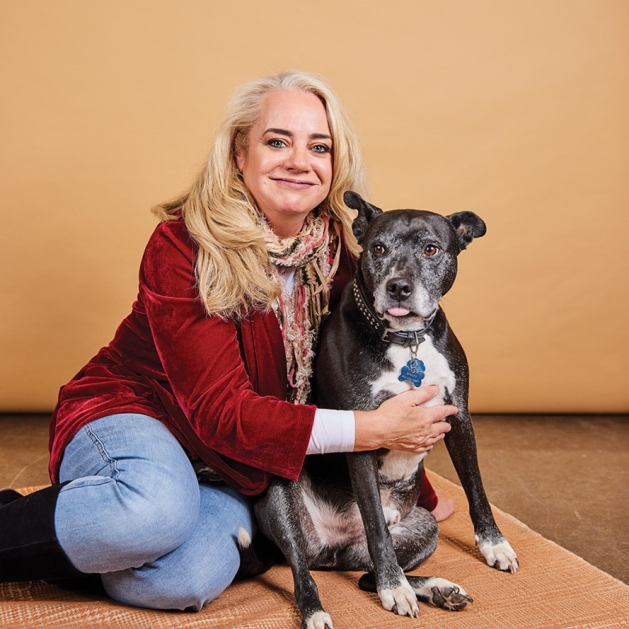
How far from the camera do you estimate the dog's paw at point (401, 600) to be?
79.1 inches

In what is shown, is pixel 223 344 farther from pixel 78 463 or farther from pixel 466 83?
pixel 466 83

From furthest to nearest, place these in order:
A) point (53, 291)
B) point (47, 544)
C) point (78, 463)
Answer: point (53, 291) → point (78, 463) → point (47, 544)

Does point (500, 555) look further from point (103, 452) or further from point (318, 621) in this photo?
point (103, 452)

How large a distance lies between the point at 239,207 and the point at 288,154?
213 millimetres

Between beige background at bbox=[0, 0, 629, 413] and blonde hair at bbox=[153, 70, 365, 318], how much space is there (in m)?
1.32

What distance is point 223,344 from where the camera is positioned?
220 centimetres

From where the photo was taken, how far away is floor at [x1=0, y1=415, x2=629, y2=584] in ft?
9.75

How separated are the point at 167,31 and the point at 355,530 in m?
2.66

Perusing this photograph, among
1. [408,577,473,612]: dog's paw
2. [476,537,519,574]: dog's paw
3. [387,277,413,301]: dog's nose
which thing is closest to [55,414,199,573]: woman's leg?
Result: [408,577,473,612]: dog's paw

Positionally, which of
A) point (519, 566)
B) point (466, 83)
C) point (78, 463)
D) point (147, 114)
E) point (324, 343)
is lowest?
point (519, 566)

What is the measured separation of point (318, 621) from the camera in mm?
1944

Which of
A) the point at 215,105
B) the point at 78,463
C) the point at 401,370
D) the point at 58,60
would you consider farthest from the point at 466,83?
the point at 78,463

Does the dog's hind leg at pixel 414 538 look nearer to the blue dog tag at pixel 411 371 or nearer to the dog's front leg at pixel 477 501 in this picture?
the dog's front leg at pixel 477 501

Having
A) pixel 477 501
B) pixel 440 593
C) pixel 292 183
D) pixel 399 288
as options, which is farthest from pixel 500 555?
pixel 292 183
